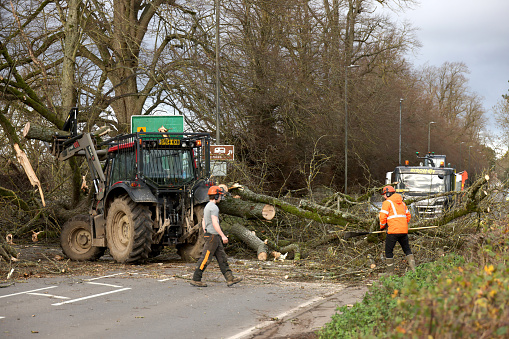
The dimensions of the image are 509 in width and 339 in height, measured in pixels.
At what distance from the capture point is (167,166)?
12.8 meters

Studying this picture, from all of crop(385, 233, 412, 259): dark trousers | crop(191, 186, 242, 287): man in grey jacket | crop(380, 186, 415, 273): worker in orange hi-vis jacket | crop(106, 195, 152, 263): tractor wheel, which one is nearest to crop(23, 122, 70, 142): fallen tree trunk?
crop(106, 195, 152, 263): tractor wheel

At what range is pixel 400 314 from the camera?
489 centimetres

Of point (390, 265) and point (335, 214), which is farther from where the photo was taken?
point (335, 214)

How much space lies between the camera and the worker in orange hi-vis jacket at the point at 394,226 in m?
10.5

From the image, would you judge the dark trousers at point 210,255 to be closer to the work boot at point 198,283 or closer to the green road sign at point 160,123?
the work boot at point 198,283

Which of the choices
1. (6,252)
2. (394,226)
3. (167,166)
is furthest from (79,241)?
(394,226)

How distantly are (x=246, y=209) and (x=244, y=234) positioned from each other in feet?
2.04

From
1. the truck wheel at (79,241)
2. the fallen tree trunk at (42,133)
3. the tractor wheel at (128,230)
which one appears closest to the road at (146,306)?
the tractor wheel at (128,230)

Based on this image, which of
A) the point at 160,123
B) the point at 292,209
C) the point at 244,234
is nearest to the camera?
the point at 292,209

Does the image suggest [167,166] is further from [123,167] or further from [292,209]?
[292,209]

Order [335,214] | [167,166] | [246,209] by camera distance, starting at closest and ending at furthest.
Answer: [335,214] → [167,166] → [246,209]

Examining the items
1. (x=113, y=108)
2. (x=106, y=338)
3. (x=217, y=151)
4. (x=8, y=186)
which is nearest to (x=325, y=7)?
(x=113, y=108)

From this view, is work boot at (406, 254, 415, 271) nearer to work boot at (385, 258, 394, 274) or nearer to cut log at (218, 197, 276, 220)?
work boot at (385, 258, 394, 274)

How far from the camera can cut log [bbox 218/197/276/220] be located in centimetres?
1396
